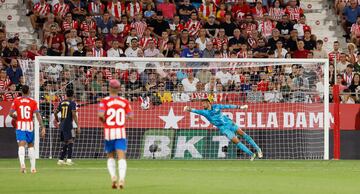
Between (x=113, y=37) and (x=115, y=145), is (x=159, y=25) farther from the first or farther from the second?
(x=115, y=145)

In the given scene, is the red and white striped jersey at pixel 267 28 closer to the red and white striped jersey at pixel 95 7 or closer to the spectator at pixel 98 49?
the red and white striped jersey at pixel 95 7

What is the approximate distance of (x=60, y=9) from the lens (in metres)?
31.6

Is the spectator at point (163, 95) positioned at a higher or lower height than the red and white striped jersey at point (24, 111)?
higher

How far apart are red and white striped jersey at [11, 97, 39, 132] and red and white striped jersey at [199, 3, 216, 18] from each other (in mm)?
12609

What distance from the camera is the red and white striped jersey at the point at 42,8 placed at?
3169 centimetres

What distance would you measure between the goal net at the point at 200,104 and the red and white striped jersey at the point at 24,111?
20.7ft

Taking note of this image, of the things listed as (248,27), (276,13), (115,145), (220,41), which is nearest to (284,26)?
(276,13)

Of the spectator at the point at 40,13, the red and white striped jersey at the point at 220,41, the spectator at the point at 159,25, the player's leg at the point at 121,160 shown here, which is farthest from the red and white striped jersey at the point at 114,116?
the spectator at the point at 40,13

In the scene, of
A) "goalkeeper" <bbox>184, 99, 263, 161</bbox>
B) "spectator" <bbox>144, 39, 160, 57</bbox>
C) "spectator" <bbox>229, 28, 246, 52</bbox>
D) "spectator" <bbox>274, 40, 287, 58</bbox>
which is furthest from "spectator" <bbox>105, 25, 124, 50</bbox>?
"goalkeeper" <bbox>184, 99, 263, 161</bbox>

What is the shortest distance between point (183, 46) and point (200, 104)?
126 inches

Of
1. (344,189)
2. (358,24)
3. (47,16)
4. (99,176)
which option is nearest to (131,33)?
(47,16)

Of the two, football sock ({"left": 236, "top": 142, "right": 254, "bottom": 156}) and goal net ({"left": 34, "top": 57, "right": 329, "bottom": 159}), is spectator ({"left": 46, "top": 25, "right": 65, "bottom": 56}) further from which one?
football sock ({"left": 236, "top": 142, "right": 254, "bottom": 156})

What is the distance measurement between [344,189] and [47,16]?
1721 centimetres

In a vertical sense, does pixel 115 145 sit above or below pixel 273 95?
below
